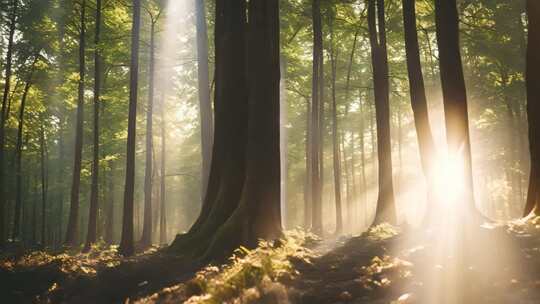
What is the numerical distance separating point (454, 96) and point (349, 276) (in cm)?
560

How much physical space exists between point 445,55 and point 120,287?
29.4 feet

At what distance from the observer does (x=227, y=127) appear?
12227 millimetres

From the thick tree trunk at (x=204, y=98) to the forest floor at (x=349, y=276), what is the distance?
7.09 metres

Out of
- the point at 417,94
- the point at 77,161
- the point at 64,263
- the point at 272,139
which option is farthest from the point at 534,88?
the point at 77,161

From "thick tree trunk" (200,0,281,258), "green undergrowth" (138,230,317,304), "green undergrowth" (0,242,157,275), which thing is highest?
"thick tree trunk" (200,0,281,258)

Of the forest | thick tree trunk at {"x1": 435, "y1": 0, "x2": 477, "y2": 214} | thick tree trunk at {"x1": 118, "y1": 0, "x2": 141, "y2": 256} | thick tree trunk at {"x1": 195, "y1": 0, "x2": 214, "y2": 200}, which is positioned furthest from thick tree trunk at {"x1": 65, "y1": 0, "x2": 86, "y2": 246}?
thick tree trunk at {"x1": 435, "y1": 0, "x2": 477, "y2": 214}

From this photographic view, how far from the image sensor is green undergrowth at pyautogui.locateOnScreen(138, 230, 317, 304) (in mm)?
6301

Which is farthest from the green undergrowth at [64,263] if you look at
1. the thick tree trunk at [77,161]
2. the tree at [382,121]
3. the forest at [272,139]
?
the tree at [382,121]

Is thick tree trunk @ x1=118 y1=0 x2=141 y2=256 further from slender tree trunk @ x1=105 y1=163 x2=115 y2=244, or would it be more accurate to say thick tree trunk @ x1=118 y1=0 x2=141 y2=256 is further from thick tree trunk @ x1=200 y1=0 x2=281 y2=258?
slender tree trunk @ x1=105 y1=163 x2=115 y2=244

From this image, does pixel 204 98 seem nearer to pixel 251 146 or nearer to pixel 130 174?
pixel 130 174

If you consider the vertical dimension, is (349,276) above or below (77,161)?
below

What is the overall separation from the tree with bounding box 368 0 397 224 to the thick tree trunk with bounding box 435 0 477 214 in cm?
499

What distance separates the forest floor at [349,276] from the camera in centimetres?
554

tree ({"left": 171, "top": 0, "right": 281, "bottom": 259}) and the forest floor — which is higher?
tree ({"left": 171, "top": 0, "right": 281, "bottom": 259})
